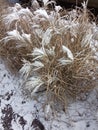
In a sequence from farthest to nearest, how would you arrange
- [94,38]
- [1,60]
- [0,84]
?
1. [1,60]
2. [0,84]
3. [94,38]

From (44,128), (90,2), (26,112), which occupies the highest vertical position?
(90,2)

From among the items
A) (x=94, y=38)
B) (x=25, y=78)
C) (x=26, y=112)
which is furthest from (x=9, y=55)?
(x=94, y=38)

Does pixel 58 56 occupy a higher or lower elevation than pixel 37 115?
higher

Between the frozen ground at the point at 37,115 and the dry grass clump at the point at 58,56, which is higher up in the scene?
the dry grass clump at the point at 58,56

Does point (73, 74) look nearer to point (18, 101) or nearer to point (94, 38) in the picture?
point (94, 38)
